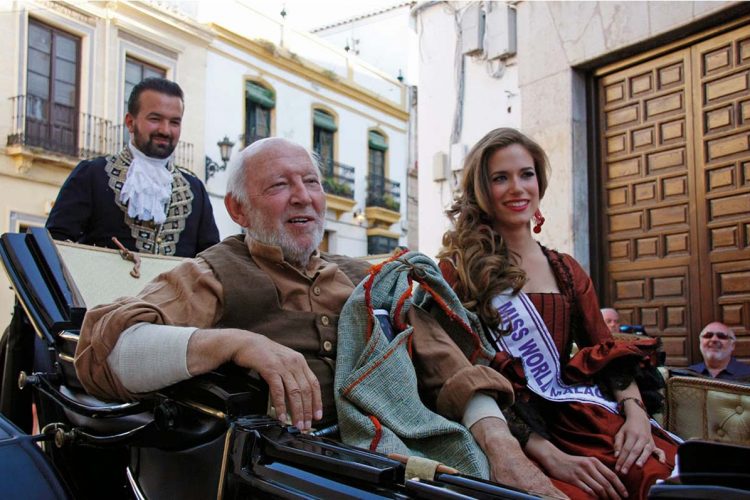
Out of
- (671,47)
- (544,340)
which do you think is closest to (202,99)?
(671,47)

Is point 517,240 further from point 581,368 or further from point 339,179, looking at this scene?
point 339,179

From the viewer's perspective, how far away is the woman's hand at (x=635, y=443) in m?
1.91

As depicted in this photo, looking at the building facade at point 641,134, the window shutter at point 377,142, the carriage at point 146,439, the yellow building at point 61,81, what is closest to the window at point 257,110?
the yellow building at point 61,81

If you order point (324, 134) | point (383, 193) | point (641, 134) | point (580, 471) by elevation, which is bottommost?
point (580, 471)

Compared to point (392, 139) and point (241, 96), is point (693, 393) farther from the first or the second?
point (392, 139)

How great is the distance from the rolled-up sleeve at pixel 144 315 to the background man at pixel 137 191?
115 centimetres

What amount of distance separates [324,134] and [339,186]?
5.20 feet

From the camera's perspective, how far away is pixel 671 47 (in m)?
5.26

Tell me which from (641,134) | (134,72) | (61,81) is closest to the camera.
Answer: (641,134)

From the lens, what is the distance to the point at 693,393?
222 cm

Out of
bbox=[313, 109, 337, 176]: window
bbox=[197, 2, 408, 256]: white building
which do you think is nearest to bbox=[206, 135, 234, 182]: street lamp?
bbox=[197, 2, 408, 256]: white building

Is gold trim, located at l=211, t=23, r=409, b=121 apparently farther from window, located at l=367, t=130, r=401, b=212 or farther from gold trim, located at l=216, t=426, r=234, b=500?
gold trim, located at l=216, t=426, r=234, b=500

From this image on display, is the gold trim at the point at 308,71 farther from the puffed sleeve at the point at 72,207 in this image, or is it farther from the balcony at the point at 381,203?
the puffed sleeve at the point at 72,207

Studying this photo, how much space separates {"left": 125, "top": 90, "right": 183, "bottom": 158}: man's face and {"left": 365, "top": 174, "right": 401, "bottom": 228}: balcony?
17.8 meters
